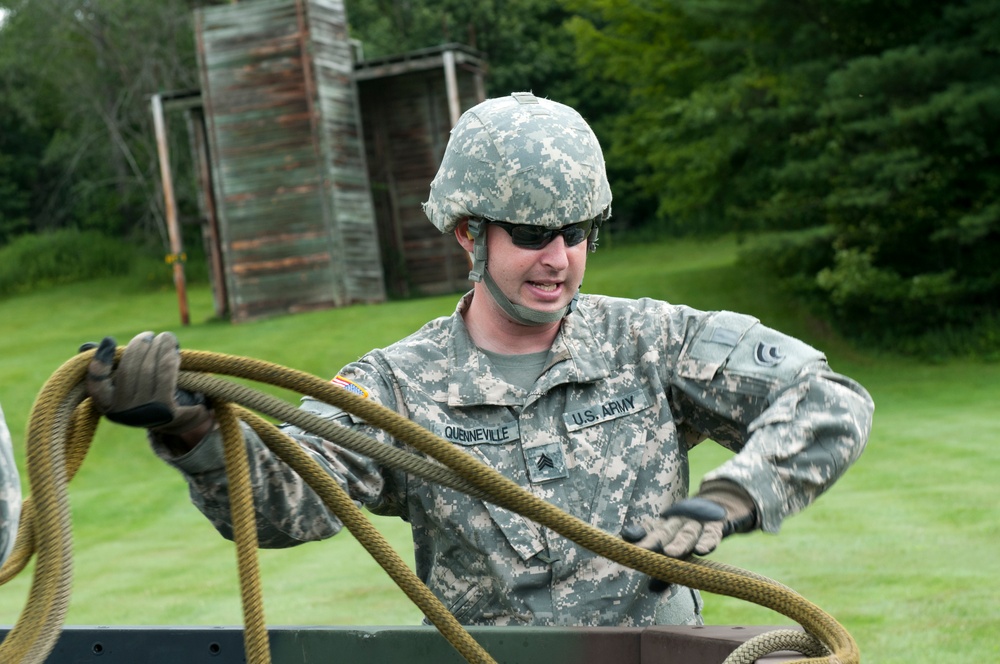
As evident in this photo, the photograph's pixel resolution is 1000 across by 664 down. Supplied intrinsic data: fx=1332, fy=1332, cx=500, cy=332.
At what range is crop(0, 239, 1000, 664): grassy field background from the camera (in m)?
5.87

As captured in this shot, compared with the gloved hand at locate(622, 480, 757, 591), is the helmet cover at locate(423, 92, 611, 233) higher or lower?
higher

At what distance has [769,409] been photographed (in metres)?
2.58

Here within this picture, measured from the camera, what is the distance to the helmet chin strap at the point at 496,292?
2805 millimetres

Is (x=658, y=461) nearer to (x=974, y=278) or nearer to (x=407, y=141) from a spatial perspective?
(x=974, y=278)

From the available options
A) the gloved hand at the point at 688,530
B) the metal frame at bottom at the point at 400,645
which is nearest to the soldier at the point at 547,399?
the metal frame at bottom at the point at 400,645

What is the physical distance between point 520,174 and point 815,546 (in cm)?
495

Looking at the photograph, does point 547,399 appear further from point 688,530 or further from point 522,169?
point 688,530

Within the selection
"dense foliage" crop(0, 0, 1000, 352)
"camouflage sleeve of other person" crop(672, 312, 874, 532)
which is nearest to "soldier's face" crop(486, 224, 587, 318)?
"camouflage sleeve of other person" crop(672, 312, 874, 532)

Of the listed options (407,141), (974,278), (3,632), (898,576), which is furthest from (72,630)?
(407,141)

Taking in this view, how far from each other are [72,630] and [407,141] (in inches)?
836

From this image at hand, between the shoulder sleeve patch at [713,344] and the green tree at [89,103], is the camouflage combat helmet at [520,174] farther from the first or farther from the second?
the green tree at [89,103]

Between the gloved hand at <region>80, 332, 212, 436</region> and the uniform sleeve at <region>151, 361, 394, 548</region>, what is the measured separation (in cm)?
26

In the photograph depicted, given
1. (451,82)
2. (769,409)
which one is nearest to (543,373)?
(769,409)

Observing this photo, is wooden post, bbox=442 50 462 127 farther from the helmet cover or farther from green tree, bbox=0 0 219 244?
the helmet cover
